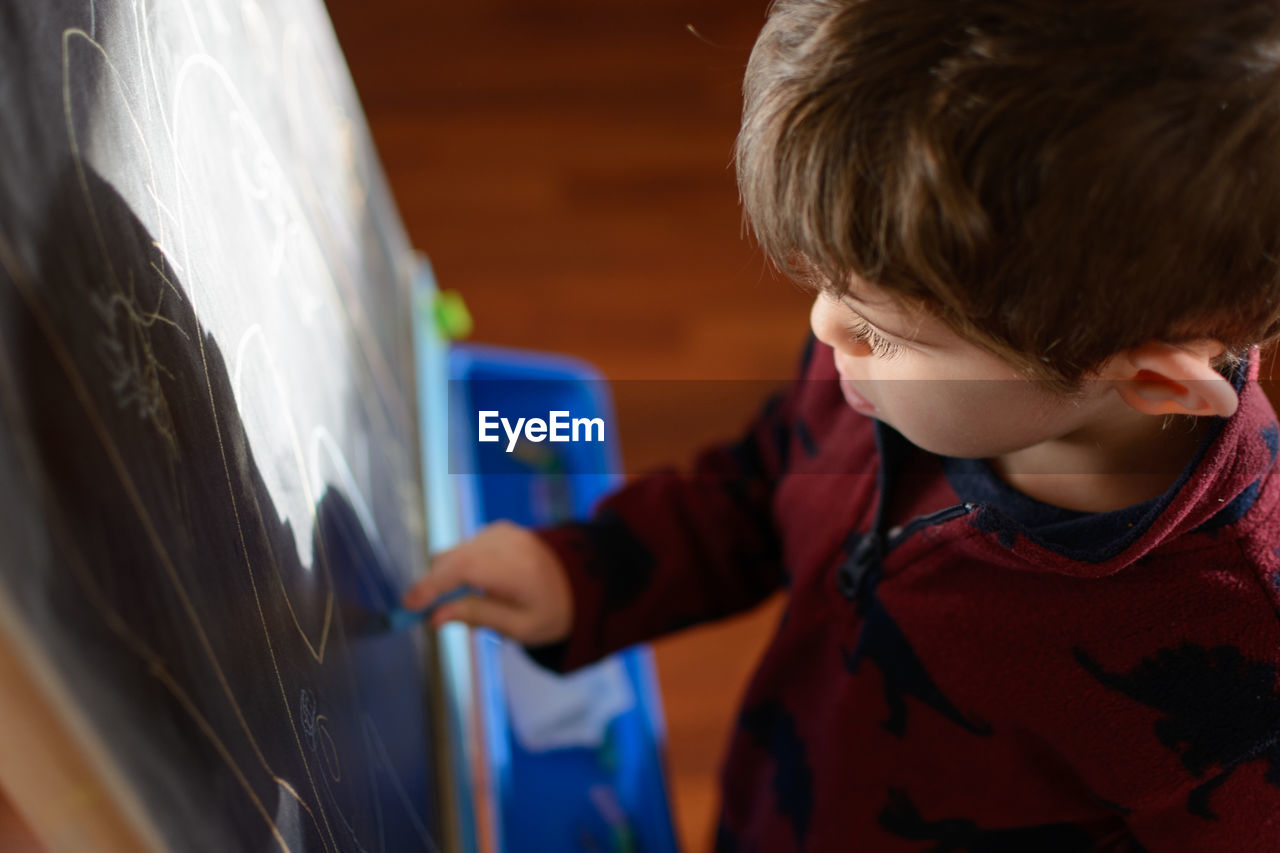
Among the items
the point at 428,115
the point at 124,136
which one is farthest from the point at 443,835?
the point at 428,115

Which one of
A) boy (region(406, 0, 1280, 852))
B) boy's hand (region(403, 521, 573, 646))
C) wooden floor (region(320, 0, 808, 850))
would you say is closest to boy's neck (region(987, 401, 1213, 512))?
boy (region(406, 0, 1280, 852))

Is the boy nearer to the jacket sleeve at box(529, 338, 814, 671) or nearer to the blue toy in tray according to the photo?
the jacket sleeve at box(529, 338, 814, 671)

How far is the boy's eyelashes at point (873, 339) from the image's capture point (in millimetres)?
396

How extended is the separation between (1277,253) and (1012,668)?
209mm

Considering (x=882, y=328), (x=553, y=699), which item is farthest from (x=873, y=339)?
(x=553, y=699)

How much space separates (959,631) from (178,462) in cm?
34

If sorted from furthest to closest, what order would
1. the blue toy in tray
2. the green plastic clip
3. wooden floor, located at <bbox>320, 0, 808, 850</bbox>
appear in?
wooden floor, located at <bbox>320, 0, 808, 850</bbox>, the green plastic clip, the blue toy in tray

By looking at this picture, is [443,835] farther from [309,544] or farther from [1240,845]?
[1240,845]

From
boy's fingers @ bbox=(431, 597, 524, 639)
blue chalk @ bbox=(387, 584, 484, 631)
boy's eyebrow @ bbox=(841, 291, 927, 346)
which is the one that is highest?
boy's eyebrow @ bbox=(841, 291, 927, 346)

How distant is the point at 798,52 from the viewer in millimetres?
350

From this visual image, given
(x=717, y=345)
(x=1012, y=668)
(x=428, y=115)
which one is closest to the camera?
(x=1012, y=668)

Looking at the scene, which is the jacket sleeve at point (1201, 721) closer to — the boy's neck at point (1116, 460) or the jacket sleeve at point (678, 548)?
the boy's neck at point (1116, 460)

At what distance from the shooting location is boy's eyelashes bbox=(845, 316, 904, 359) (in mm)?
396

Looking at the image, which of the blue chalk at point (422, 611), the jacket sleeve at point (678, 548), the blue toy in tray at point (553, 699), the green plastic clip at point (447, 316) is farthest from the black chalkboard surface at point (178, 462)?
the green plastic clip at point (447, 316)
